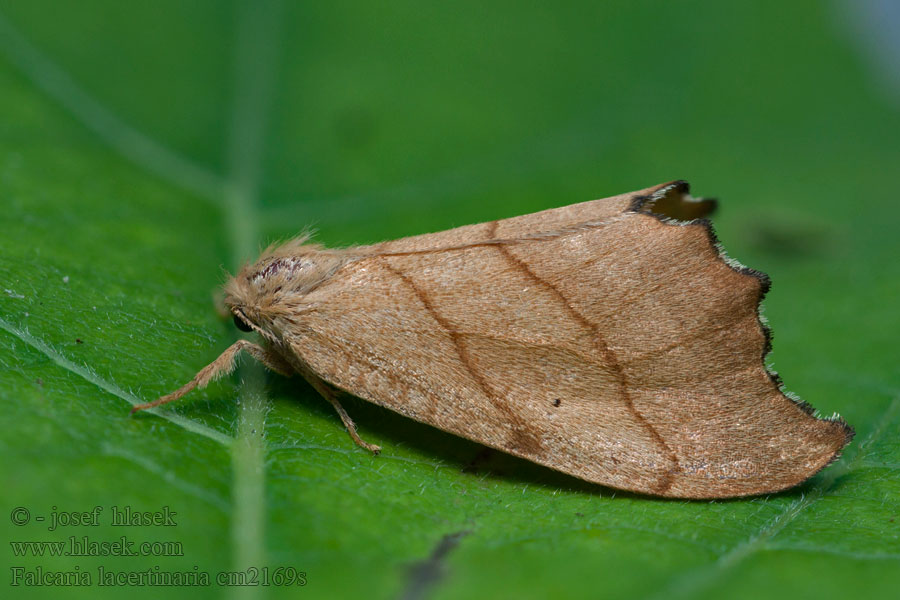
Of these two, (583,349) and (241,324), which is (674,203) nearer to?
(583,349)

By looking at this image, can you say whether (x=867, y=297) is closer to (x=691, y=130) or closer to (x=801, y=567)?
(x=691, y=130)

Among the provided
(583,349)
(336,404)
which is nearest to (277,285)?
(336,404)

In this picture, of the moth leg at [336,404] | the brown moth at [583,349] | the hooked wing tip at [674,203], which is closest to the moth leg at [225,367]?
the brown moth at [583,349]

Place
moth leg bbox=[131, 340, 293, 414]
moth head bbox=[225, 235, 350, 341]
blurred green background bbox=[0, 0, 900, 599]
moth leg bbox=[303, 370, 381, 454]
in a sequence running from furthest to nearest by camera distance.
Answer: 1. moth head bbox=[225, 235, 350, 341]
2. moth leg bbox=[303, 370, 381, 454]
3. moth leg bbox=[131, 340, 293, 414]
4. blurred green background bbox=[0, 0, 900, 599]

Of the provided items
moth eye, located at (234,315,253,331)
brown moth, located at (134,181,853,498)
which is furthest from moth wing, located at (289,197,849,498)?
moth eye, located at (234,315,253,331)

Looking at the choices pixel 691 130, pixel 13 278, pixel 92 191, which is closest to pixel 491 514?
pixel 13 278

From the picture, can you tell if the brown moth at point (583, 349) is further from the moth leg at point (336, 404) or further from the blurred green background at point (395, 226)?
the blurred green background at point (395, 226)

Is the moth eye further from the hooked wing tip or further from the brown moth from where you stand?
the hooked wing tip
